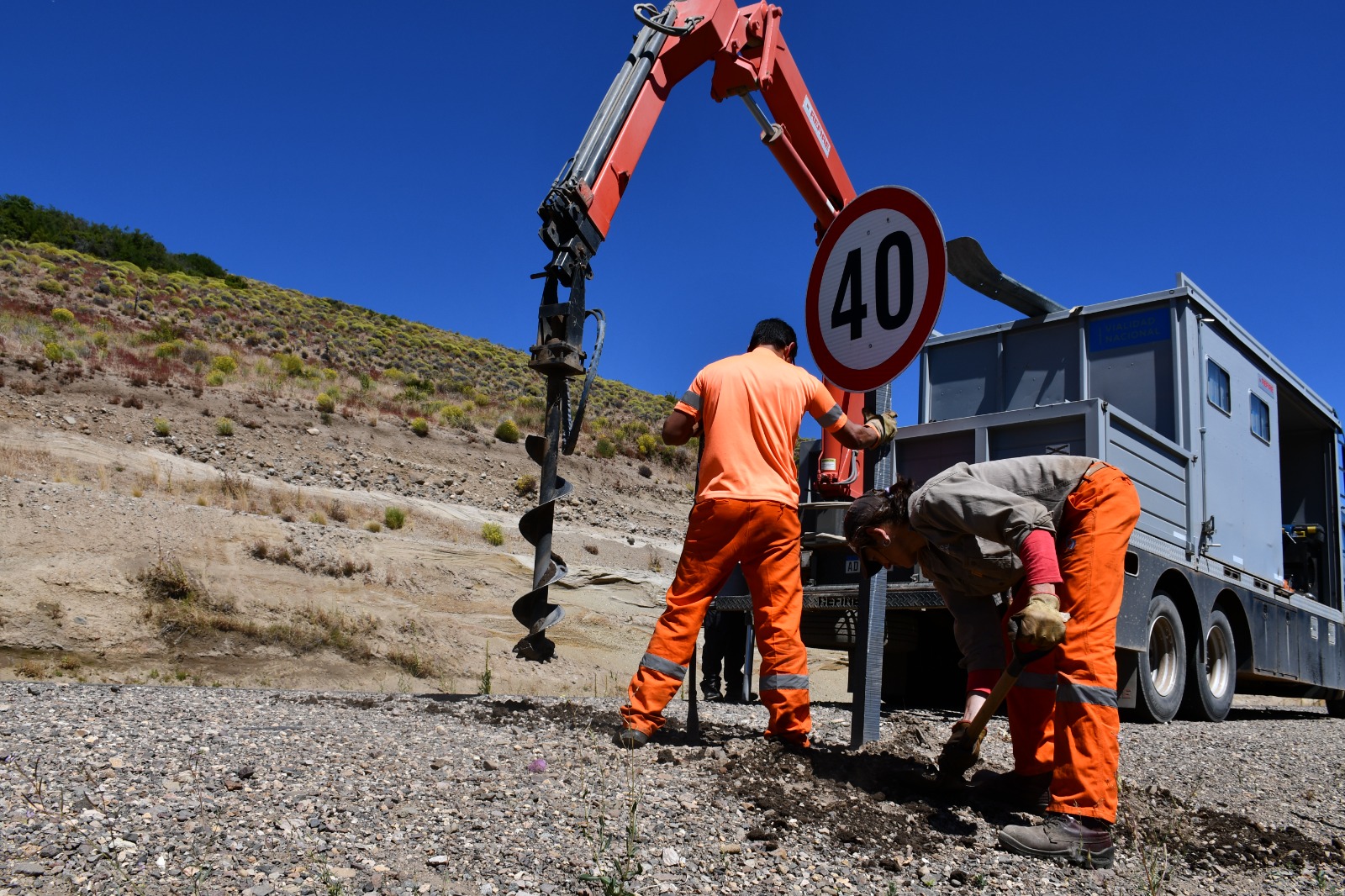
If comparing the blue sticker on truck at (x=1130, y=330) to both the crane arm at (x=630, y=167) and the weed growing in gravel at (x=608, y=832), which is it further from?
the weed growing in gravel at (x=608, y=832)

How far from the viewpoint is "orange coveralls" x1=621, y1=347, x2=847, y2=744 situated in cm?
405

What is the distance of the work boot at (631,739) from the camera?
3.91m

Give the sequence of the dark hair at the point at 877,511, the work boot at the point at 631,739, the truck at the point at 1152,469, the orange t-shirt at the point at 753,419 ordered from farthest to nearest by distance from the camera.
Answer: the truck at the point at 1152,469 → the orange t-shirt at the point at 753,419 → the work boot at the point at 631,739 → the dark hair at the point at 877,511

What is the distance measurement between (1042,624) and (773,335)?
222 cm

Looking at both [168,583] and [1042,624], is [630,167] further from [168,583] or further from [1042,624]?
[168,583]

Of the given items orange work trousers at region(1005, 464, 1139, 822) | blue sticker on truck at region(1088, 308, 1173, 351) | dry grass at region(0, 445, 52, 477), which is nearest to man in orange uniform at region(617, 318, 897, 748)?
orange work trousers at region(1005, 464, 1139, 822)

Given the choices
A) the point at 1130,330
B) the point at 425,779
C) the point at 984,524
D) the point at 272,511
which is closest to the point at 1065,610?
the point at 984,524

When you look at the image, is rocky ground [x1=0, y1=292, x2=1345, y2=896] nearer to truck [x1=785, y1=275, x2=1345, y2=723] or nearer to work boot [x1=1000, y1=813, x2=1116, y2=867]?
work boot [x1=1000, y1=813, x2=1116, y2=867]

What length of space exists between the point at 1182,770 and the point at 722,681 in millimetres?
4656

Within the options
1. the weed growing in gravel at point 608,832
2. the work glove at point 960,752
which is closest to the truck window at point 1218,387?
the work glove at point 960,752

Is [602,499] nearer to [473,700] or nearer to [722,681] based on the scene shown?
[722,681]

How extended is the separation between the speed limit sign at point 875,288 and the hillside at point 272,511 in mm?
7411

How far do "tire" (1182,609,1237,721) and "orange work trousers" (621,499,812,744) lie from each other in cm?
535

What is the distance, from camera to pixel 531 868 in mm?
2605
